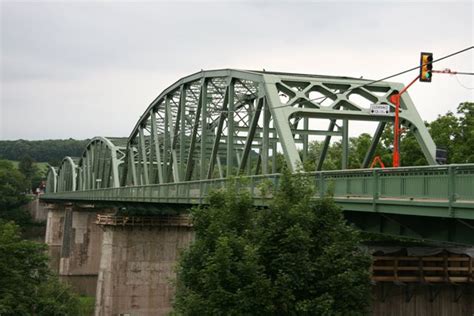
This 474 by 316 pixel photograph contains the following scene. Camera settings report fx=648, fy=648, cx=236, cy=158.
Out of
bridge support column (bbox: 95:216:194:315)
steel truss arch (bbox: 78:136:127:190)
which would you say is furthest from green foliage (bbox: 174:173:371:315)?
steel truss arch (bbox: 78:136:127:190)

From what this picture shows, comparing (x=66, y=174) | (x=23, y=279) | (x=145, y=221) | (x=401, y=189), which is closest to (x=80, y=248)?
(x=66, y=174)

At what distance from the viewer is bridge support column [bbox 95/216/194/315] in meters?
50.8

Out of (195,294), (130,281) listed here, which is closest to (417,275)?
(195,294)

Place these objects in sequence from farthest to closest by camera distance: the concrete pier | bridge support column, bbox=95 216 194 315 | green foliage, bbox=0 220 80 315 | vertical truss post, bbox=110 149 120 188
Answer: the concrete pier, vertical truss post, bbox=110 149 120 188, bridge support column, bbox=95 216 194 315, green foliage, bbox=0 220 80 315

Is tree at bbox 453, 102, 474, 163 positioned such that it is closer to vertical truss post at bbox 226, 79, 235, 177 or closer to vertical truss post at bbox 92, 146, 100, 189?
vertical truss post at bbox 226, 79, 235, 177

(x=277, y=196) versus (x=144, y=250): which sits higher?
(x=277, y=196)

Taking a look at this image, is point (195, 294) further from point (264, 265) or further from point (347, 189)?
point (347, 189)

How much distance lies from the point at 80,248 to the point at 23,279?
189 ft

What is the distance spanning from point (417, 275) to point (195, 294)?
1197 centimetres

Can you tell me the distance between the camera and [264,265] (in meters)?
18.0

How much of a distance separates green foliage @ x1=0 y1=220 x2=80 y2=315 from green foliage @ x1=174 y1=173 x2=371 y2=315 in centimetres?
1548

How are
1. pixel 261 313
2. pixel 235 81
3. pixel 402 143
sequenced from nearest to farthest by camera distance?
pixel 261 313, pixel 235 81, pixel 402 143

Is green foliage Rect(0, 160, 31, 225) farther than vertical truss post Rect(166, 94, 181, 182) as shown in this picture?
Yes

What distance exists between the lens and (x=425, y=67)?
17969 millimetres
